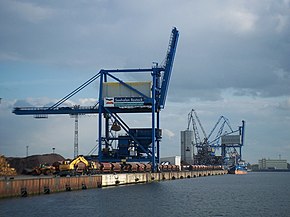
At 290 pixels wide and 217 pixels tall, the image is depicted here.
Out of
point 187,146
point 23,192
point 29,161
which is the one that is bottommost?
point 23,192

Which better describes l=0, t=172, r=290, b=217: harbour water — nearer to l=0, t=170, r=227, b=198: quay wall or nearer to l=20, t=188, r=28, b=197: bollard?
l=20, t=188, r=28, b=197: bollard

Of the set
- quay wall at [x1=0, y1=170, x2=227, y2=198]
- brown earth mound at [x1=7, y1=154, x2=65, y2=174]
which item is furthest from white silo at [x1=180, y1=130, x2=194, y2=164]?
quay wall at [x1=0, y1=170, x2=227, y2=198]

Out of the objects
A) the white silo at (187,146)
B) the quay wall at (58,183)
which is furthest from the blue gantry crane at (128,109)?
the white silo at (187,146)

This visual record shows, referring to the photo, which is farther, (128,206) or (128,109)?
(128,109)

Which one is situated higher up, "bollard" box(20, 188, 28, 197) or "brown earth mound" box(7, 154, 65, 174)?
"brown earth mound" box(7, 154, 65, 174)

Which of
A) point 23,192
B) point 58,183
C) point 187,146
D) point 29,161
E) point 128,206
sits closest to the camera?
point 128,206

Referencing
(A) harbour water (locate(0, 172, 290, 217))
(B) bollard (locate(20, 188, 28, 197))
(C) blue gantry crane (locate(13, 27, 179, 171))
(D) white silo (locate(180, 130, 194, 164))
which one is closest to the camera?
(A) harbour water (locate(0, 172, 290, 217))

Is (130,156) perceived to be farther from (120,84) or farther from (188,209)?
(188,209)

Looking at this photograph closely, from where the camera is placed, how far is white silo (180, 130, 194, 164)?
634 ft

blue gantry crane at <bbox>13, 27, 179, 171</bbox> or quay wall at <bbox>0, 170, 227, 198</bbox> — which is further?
blue gantry crane at <bbox>13, 27, 179, 171</bbox>

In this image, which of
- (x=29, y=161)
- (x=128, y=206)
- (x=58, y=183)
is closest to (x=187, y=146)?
(x=29, y=161)

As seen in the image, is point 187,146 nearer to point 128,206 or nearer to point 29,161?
point 29,161

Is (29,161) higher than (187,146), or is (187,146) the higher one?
(187,146)

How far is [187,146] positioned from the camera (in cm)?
19425
